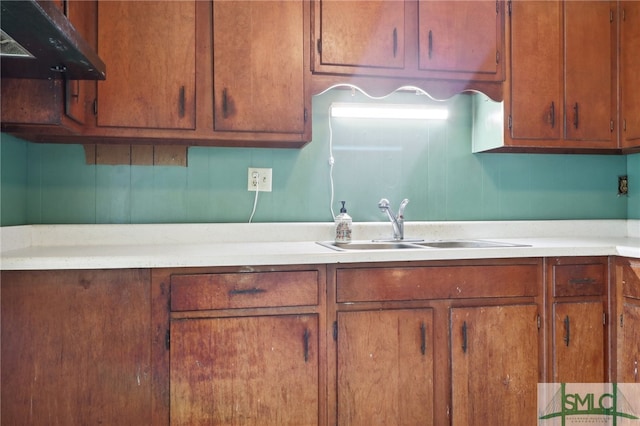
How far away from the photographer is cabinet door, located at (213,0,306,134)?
6.20 ft

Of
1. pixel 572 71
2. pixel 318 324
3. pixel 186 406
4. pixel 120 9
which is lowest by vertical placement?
pixel 186 406

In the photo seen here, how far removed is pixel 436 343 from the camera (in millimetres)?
1730

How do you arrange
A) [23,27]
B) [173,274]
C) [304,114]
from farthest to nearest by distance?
[304,114] → [173,274] → [23,27]

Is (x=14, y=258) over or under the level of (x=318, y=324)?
over

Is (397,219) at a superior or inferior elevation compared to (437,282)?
superior

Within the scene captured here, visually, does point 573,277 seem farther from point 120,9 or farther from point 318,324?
point 120,9

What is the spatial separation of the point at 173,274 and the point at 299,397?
24.7 inches

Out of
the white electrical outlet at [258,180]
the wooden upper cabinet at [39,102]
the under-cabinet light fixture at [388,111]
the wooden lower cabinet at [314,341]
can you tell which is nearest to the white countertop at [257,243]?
the wooden lower cabinet at [314,341]

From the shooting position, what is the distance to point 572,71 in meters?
2.19

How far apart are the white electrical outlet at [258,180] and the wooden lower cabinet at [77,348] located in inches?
29.9

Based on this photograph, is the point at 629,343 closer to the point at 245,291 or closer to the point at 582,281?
the point at 582,281

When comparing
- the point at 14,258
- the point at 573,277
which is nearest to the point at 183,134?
the point at 14,258

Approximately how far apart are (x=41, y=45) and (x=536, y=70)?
2.02m

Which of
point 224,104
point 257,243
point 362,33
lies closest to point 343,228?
point 257,243
